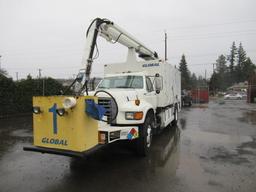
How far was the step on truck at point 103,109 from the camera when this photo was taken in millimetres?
3463

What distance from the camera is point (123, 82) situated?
6.05m

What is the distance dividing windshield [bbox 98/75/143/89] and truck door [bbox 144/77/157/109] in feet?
0.90

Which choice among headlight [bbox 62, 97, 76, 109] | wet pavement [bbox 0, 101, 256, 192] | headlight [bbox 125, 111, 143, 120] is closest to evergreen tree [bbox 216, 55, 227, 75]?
wet pavement [bbox 0, 101, 256, 192]

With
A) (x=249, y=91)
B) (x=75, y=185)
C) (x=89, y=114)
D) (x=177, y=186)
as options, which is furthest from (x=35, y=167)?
(x=249, y=91)

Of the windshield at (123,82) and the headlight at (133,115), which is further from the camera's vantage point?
the windshield at (123,82)

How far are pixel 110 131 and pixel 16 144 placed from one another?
4053 millimetres

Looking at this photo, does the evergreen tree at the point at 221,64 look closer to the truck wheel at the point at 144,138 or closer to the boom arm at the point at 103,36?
the boom arm at the point at 103,36

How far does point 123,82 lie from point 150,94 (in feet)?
2.91

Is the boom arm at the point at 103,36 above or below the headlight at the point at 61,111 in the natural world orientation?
above

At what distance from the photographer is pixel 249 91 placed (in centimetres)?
2616

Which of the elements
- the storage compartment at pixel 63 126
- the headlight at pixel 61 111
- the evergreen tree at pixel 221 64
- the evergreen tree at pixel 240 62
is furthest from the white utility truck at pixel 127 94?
the evergreen tree at pixel 221 64

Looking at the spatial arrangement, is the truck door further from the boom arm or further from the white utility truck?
the boom arm

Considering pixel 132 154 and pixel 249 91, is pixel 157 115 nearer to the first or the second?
pixel 132 154

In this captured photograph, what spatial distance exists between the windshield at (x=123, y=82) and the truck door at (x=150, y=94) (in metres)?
0.27
